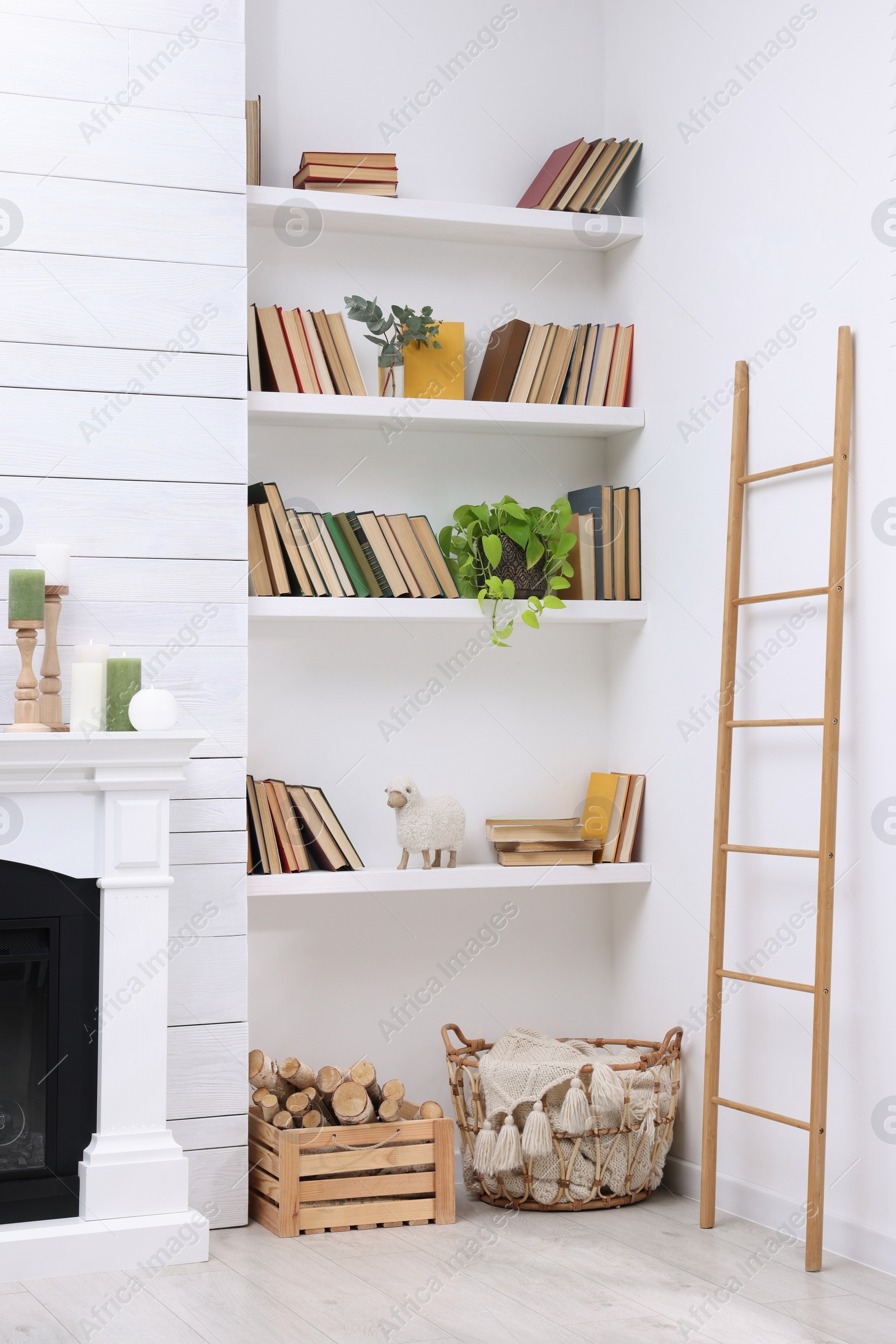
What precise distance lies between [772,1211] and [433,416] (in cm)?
205

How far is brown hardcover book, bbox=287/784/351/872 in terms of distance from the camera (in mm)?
3270

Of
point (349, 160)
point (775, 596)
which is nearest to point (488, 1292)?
point (775, 596)

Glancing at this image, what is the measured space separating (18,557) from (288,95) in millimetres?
1528

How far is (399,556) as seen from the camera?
3.37 metres

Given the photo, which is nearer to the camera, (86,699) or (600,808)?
(86,699)

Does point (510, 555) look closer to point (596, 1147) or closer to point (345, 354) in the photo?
point (345, 354)

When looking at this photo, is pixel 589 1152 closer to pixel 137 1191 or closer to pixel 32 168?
pixel 137 1191

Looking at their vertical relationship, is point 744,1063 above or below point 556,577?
below

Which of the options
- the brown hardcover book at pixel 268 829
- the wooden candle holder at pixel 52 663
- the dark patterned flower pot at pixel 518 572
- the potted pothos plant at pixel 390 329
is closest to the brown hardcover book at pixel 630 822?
the dark patterned flower pot at pixel 518 572

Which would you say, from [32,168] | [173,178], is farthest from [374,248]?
[32,168]

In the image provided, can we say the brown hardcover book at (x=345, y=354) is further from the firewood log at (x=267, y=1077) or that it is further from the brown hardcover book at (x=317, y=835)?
the firewood log at (x=267, y=1077)

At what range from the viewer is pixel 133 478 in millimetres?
3080

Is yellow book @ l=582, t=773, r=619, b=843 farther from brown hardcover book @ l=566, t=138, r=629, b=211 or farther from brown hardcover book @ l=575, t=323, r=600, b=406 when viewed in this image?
brown hardcover book @ l=566, t=138, r=629, b=211

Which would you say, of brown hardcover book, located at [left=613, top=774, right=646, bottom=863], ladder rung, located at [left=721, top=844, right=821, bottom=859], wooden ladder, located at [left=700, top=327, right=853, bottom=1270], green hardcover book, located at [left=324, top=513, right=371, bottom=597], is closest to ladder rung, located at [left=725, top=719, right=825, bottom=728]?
wooden ladder, located at [left=700, top=327, right=853, bottom=1270]
